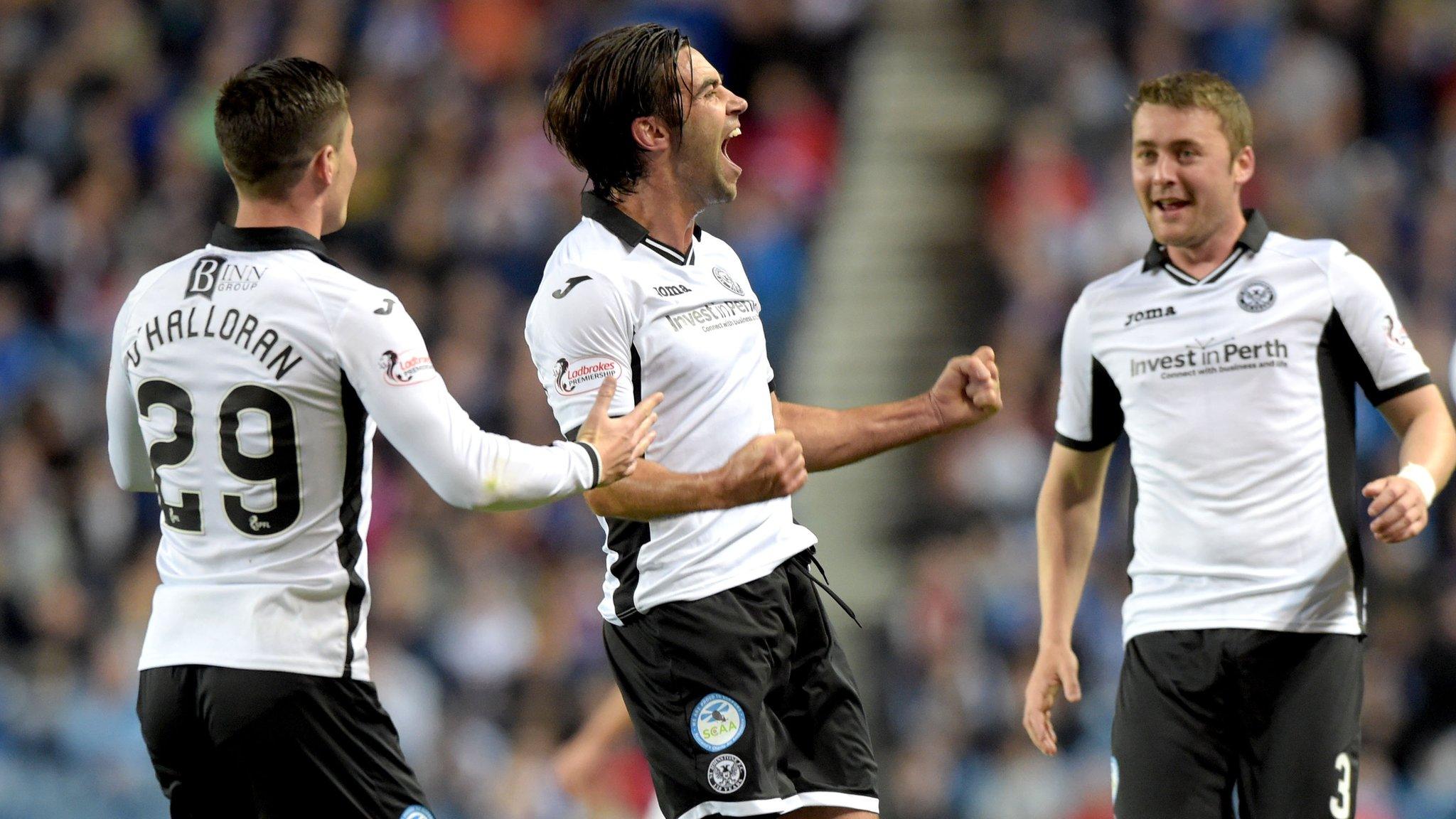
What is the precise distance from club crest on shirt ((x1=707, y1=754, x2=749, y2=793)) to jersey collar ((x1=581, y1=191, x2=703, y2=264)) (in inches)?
42.6

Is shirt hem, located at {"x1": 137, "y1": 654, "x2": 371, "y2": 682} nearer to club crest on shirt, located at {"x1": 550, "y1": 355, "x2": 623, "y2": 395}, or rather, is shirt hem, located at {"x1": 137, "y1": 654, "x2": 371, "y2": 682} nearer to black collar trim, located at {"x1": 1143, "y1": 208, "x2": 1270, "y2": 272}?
club crest on shirt, located at {"x1": 550, "y1": 355, "x2": 623, "y2": 395}

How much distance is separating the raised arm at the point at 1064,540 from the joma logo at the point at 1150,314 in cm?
36

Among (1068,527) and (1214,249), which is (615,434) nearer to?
(1068,527)

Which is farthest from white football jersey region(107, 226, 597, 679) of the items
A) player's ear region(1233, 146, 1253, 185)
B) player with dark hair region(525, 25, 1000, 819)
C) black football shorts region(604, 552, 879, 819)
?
player's ear region(1233, 146, 1253, 185)

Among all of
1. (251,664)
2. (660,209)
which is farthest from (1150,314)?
(251,664)

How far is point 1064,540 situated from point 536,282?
6004mm

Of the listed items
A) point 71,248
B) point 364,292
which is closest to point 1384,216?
point 364,292

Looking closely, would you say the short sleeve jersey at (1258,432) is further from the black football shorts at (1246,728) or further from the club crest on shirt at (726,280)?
the club crest on shirt at (726,280)

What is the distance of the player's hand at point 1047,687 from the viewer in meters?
4.63

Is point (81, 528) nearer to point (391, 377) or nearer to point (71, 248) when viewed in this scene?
point (71, 248)

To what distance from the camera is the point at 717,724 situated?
12.5ft

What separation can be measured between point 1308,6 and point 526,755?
5468mm

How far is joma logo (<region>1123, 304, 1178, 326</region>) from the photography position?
14.9 feet

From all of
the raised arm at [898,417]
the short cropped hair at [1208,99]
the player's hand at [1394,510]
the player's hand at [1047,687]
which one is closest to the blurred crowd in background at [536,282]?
the player's hand at [1047,687]
